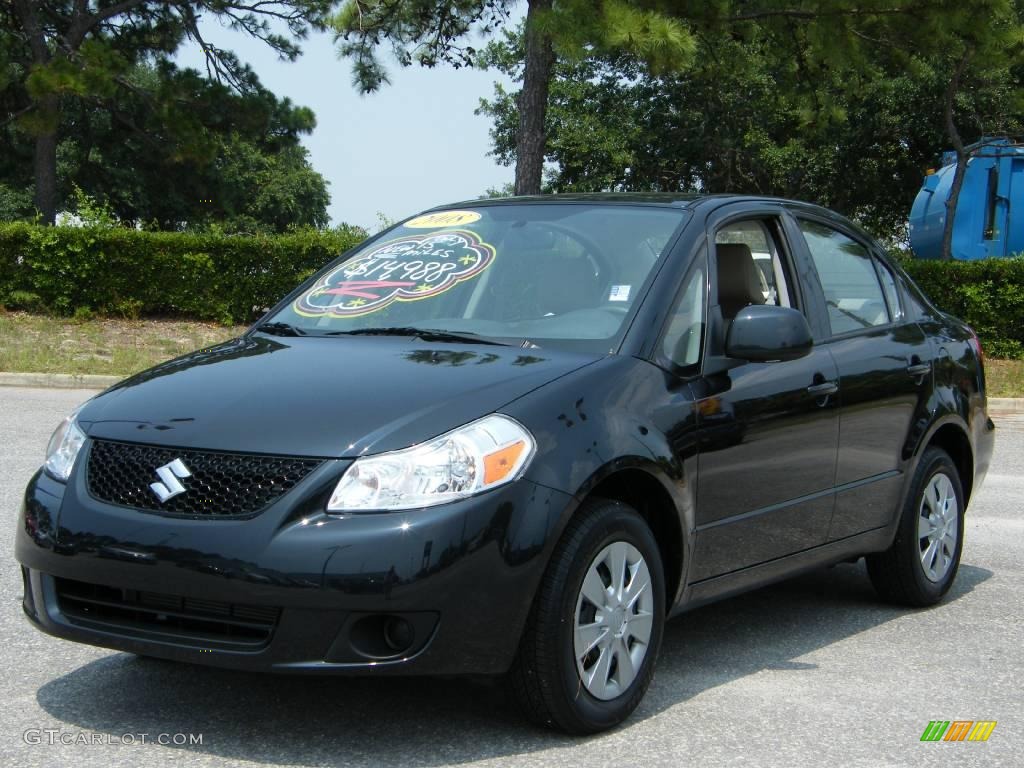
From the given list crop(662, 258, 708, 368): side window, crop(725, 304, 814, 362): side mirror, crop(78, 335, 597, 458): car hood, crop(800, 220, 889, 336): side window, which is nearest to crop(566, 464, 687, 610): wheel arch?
crop(78, 335, 597, 458): car hood

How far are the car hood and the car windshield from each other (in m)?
0.23

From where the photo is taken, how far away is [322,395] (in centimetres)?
408

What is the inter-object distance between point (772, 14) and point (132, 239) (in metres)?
9.77

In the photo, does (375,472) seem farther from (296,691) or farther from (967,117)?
(967,117)

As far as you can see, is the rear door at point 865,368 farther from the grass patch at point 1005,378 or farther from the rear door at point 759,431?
the grass patch at point 1005,378

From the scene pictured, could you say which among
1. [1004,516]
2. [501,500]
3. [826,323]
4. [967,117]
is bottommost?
[1004,516]

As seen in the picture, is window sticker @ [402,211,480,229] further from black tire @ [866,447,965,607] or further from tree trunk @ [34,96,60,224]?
tree trunk @ [34,96,60,224]

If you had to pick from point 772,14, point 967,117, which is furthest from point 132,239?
point 967,117

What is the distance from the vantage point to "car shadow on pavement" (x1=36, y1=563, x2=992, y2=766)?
396 cm

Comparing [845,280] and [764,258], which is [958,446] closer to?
[845,280]

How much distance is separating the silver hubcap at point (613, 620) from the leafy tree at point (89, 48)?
80.8ft

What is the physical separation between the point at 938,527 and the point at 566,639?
2.76m

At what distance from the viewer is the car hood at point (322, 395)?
151 inches

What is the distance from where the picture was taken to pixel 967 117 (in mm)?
34844
